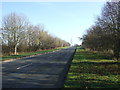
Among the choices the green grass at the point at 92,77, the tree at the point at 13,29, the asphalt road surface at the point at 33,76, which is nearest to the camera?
the green grass at the point at 92,77

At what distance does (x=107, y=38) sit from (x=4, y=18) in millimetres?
29314

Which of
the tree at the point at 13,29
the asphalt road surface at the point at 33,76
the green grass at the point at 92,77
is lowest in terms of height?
the asphalt road surface at the point at 33,76

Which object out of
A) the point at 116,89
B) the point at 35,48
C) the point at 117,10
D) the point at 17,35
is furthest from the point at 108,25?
the point at 35,48

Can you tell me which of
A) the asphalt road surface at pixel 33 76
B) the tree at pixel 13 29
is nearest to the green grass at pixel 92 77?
the asphalt road surface at pixel 33 76

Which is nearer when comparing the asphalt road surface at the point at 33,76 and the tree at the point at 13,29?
the asphalt road surface at the point at 33,76

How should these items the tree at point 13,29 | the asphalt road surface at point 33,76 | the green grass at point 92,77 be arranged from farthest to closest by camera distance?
the tree at point 13,29 → the asphalt road surface at point 33,76 → the green grass at point 92,77

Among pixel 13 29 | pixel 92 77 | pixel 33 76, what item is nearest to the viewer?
pixel 92 77

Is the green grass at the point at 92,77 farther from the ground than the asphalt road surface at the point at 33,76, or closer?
farther from the ground

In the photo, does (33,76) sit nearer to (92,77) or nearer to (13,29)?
(92,77)

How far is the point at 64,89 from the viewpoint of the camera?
23.7 ft

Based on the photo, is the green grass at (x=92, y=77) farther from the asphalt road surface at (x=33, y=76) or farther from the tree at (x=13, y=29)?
the tree at (x=13, y=29)

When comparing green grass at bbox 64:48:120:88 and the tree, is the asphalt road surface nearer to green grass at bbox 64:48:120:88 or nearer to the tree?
green grass at bbox 64:48:120:88

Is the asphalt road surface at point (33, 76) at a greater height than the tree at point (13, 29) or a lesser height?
lesser

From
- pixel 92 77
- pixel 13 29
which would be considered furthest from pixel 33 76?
pixel 13 29
